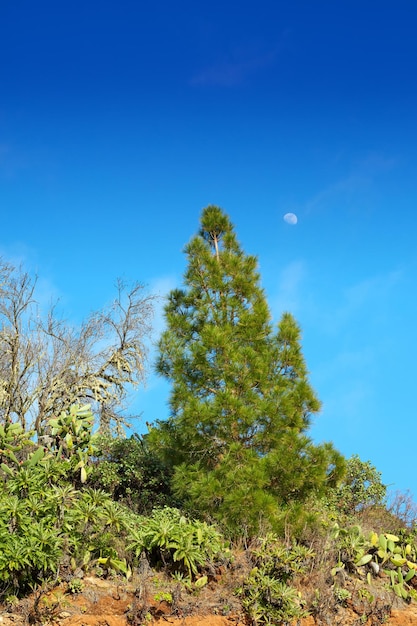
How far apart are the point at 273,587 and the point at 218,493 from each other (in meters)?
1.76

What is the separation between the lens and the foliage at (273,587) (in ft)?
21.7

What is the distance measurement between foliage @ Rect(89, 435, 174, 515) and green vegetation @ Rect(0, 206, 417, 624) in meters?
0.04

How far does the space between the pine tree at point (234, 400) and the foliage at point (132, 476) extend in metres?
1.66

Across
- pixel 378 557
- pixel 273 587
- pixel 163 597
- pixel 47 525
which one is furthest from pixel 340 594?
pixel 47 525

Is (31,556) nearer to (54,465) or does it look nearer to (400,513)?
(54,465)

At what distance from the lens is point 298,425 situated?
29.1ft

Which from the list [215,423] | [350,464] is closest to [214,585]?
[215,423]

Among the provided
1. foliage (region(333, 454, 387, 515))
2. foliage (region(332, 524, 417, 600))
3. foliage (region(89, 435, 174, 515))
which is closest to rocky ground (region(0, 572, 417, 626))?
foliage (region(332, 524, 417, 600))

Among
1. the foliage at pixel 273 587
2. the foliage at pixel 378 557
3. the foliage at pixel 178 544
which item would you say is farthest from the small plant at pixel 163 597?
the foliage at pixel 378 557

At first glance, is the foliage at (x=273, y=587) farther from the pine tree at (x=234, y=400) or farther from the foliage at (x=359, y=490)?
the foliage at (x=359, y=490)

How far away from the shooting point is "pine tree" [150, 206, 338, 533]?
8.39 m

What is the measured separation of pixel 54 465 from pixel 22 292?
11546 millimetres

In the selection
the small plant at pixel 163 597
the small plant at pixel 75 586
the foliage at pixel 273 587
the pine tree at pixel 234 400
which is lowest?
the small plant at pixel 75 586

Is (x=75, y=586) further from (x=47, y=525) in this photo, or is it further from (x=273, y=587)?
(x=273, y=587)
